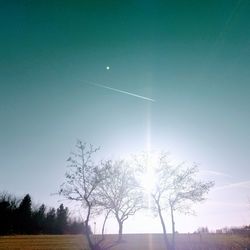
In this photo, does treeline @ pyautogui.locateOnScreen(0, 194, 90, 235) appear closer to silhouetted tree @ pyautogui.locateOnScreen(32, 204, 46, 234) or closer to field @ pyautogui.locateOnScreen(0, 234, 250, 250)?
silhouetted tree @ pyautogui.locateOnScreen(32, 204, 46, 234)

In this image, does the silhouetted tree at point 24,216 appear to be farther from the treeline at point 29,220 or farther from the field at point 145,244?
the field at point 145,244

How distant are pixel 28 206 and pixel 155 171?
8392 cm

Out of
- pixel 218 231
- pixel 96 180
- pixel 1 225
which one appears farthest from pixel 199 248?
pixel 1 225

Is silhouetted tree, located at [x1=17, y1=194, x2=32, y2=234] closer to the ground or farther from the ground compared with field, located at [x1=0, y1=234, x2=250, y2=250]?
farther from the ground

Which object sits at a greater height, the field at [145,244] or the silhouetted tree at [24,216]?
the silhouetted tree at [24,216]

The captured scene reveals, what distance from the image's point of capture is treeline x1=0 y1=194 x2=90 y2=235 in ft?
351

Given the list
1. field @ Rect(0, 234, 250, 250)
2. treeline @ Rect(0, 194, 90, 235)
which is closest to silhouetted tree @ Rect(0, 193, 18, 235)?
treeline @ Rect(0, 194, 90, 235)

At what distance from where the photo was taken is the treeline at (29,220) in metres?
107

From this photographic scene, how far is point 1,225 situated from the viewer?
104312 mm

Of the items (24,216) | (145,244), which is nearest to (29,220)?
(24,216)

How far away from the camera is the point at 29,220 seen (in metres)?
111

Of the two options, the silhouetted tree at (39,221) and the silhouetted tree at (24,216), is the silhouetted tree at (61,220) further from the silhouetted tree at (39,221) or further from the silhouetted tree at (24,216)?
the silhouetted tree at (24,216)

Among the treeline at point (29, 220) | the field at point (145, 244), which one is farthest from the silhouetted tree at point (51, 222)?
the field at point (145, 244)

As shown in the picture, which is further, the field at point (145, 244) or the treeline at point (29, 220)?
the treeline at point (29, 220)
